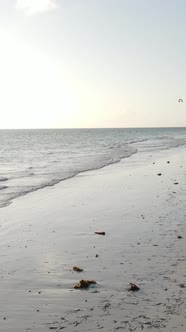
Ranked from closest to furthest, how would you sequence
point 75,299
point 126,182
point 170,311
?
point 170,311
point 75,299
point 126,182

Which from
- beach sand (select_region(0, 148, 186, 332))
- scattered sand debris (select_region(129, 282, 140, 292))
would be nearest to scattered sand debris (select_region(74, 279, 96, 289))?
beach sand (select_region(0, 148, 186, 332))

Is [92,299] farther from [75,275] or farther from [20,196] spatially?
[20,196]

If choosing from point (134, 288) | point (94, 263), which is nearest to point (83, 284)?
point (134, 288)

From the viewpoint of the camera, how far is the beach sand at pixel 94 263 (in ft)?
19.3

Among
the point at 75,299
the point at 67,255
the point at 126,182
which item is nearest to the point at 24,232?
the point at 67,255

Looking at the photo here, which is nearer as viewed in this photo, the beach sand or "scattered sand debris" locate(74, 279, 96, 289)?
the beach sand

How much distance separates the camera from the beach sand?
5883 millimetres

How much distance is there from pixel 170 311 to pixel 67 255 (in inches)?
136

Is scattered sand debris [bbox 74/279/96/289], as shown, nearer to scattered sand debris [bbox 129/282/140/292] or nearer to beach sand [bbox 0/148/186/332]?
beach sand [bbox 0/148/186/332]

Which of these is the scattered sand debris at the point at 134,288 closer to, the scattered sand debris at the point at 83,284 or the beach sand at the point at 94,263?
the beach sand at the point at 94,263

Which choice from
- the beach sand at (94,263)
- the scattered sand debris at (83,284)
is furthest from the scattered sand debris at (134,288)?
the scattered sand debris at (83,284)

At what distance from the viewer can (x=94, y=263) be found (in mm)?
8289

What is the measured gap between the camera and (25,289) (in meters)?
6.97

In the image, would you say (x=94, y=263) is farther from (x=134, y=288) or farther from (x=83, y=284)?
(x=134, y=288)
